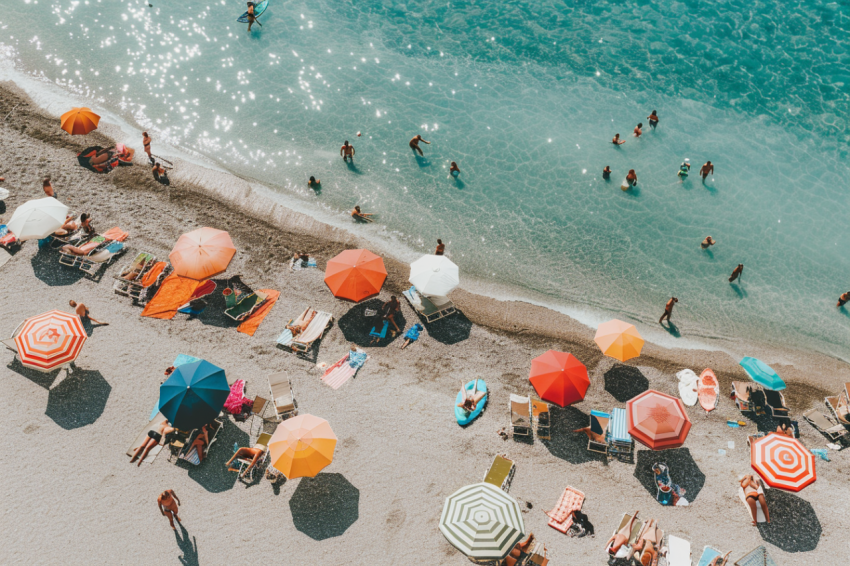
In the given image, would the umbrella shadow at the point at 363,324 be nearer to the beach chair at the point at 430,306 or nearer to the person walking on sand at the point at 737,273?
the beach chair at the point at 430,306

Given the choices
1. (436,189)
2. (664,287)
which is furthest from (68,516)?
(664,287)

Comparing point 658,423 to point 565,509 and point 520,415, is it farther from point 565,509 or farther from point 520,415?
point 520,415

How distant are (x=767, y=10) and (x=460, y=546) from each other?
34.0 metres

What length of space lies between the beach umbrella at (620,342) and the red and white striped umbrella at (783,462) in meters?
4.12

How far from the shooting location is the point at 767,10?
27.8 m

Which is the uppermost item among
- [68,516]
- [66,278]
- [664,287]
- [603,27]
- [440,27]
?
[603,27]

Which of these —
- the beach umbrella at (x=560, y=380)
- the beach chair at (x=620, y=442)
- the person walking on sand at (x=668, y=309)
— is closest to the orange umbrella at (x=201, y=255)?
the beach umbrella at (x=560, y=380)

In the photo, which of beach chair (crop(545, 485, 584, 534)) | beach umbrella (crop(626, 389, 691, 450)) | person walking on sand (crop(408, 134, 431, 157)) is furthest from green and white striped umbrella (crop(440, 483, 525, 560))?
person walking on sand (crop(408, 134, 431, 157))

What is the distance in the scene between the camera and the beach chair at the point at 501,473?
1341 cm

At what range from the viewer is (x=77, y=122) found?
20.7 metres

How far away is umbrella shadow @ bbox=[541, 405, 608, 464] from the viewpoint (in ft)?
46.6

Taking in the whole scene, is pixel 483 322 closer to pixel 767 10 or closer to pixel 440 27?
pixel 440 27

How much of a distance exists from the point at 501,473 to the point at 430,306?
643cm

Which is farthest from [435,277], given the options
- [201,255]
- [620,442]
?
[201,255]
